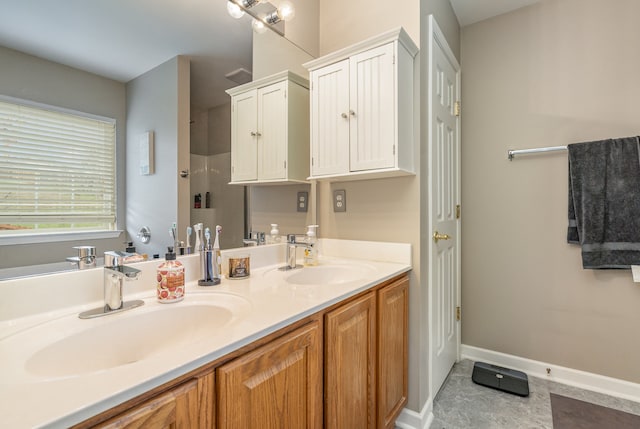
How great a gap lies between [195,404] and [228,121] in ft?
3.67

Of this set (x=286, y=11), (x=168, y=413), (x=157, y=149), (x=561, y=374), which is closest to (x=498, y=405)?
(x=561, y=374)

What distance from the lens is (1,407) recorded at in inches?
16.2

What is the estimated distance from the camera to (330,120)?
1.52m

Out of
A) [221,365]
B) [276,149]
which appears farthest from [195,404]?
[276,149]

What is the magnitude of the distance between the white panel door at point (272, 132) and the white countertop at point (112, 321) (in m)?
0.43

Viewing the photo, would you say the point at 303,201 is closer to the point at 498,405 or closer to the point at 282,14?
the point at 282,14

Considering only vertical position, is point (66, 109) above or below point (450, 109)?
below

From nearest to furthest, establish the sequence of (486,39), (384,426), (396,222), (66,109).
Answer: (66,109) < (384,426) < (396,222) < (486,39)

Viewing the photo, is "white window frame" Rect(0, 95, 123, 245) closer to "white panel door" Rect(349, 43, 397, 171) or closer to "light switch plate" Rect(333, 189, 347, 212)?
"white panel door" Rect(349, 43, 397, 171)

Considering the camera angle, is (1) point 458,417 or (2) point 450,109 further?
(2) point 450,109

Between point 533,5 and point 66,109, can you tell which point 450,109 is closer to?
point 533,5

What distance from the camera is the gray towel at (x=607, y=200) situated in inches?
65.0

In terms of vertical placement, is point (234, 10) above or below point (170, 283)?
above

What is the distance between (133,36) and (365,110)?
0.94 metres
